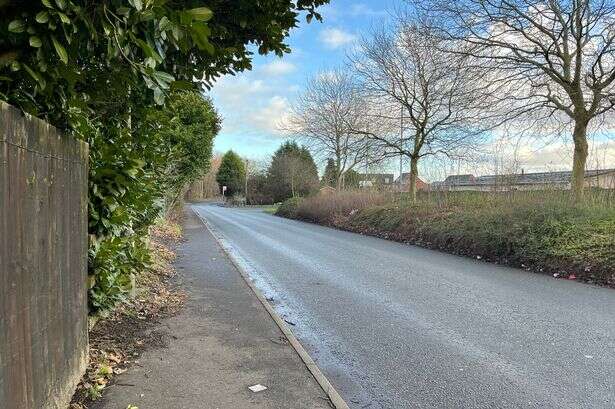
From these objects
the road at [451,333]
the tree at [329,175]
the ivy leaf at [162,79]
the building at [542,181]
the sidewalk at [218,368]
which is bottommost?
the road at [451,333]

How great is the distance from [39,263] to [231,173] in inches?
3716

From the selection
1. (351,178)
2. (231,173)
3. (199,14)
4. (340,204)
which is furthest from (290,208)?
(231,173)

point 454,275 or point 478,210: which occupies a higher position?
point 478,210

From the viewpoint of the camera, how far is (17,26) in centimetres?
236

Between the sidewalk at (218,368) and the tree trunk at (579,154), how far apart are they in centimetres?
1175

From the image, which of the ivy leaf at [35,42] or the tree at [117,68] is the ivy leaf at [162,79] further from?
the ivy leaf at [35,42]

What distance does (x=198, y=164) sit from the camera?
1797cm

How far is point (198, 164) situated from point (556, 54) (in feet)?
38.4

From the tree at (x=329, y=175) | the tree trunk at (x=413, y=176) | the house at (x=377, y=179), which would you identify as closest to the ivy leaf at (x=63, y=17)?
the tree trunk at (x=413, y=176)

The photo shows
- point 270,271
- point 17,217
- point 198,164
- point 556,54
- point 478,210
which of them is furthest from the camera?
point 198,164

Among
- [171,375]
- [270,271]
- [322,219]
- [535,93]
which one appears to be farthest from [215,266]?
[322,219]

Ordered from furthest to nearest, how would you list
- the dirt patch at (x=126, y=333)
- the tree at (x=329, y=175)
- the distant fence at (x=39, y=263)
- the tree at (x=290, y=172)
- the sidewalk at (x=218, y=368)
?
the tree at (x=290, y=172)
the tree at (x=329, y=175)
the dirt patch at (x=126, y=333)
the sidewalk at (x=218, y=368)
the distant fence at (x=39, y=263)

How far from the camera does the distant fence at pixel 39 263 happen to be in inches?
97.5

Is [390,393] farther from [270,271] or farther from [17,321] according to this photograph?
[270,271]
